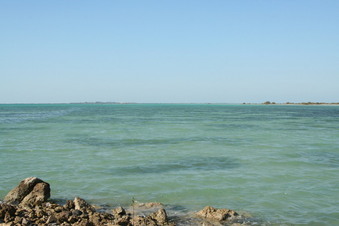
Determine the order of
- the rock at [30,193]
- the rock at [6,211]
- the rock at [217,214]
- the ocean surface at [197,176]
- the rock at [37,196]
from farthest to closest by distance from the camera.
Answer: the ocean surface at [197,176] → the rock at [30,193] → the rock at [37,196] → the rock at [217,214] → the rock at [6,211]

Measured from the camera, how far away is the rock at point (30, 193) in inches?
401

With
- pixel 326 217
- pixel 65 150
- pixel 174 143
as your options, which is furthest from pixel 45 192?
pixel 174 143

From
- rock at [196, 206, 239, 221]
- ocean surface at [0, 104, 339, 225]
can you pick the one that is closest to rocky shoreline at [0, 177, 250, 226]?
rock at [196, 206, 239, 221]

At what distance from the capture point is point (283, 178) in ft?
45.5

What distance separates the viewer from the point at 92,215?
339 inches

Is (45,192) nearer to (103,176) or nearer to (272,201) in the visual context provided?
(103,176)

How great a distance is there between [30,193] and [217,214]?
5846 mm

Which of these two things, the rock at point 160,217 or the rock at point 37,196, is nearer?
the rock at point 160,217

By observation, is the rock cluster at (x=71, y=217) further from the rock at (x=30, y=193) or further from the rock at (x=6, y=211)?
the rock at (x=30, y=193)

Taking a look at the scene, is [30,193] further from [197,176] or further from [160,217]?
[197,176]

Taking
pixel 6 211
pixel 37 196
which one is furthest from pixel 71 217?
pixel 37 196

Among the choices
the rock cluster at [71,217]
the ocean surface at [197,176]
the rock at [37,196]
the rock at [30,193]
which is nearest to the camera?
the rock cluster at [71,217]

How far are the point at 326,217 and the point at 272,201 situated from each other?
178cm

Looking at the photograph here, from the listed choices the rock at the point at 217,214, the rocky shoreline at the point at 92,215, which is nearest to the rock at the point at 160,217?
the rocky shoreline at the point at 92,215
